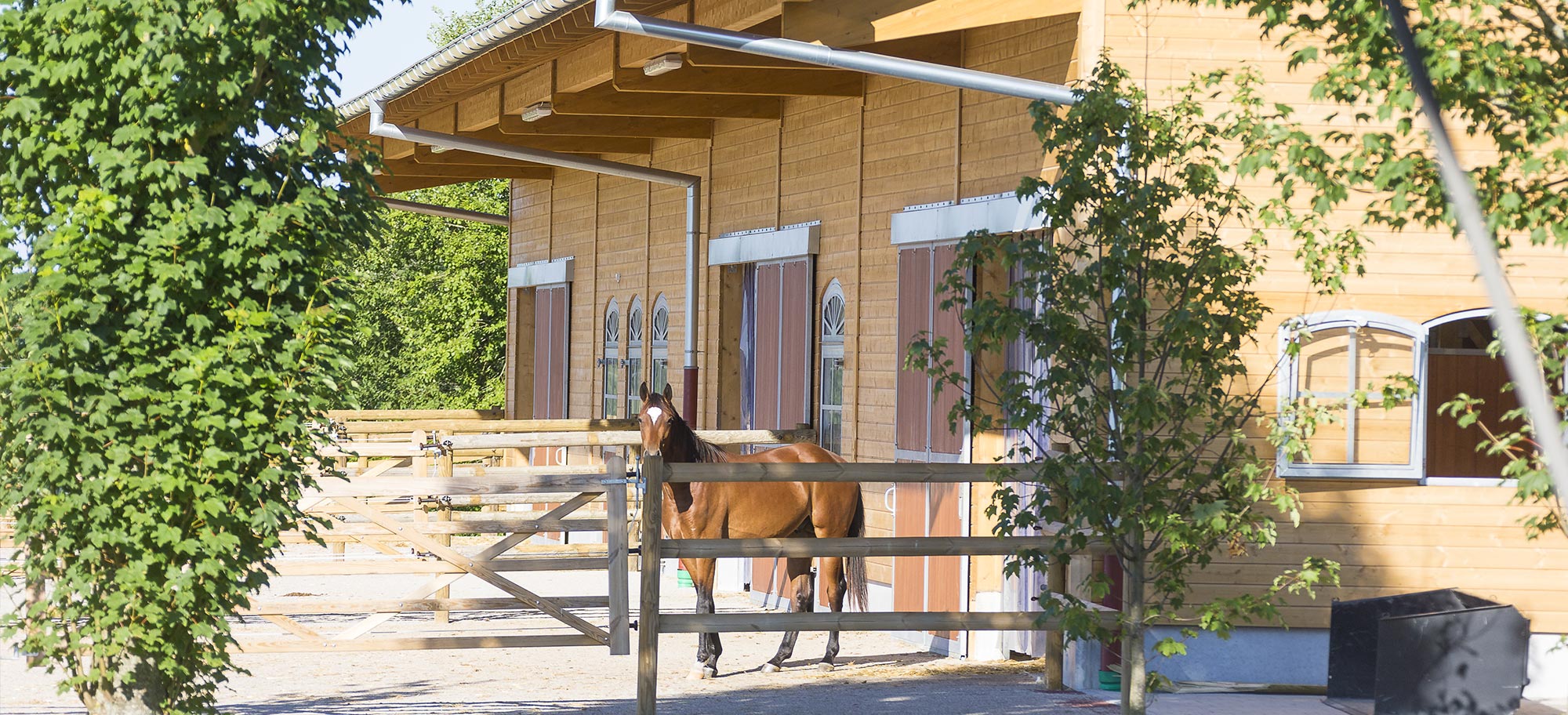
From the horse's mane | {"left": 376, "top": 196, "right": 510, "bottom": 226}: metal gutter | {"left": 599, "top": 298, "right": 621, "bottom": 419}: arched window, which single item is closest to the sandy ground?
the horse's mane

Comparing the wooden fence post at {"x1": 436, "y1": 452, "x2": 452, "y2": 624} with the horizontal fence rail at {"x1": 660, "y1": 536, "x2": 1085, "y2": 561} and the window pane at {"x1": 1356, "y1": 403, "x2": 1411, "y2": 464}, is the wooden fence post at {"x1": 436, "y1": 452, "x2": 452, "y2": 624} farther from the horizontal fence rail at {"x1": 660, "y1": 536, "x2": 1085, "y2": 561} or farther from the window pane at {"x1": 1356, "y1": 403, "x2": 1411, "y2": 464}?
the window pane at {"x1": 1356, "y1": 403, "x2": 1411, "y2": 464}

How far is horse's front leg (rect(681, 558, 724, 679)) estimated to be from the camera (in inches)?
383

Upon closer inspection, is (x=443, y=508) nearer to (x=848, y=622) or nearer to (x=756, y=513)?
(x=756, y=513)

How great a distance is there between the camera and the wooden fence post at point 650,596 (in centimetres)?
720

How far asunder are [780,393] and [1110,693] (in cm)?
526

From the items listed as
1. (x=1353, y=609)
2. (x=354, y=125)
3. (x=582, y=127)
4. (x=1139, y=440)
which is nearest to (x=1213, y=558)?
(x=1353, y=609)

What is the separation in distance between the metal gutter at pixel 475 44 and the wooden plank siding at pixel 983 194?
72 cm

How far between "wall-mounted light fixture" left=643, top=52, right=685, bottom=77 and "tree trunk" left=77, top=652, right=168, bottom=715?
6.06 metres

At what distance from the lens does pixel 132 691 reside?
555 centimetres

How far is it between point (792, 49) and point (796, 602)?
373 centimetres

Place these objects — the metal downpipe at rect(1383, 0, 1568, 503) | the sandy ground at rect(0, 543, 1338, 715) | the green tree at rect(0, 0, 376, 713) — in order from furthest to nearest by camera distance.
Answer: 1. the sandy ground at rect(0, 543, 1338, 715)
2. the green tree at rect(0, 0, 376, 713)
3. the metal downpipe at rect(1383, 0, 1568, 503)

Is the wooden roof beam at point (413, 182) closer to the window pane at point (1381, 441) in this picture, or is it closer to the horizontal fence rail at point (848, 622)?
the horizontal fence rail at point (848, 622)

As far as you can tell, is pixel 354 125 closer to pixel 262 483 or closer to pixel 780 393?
pixel 780 393

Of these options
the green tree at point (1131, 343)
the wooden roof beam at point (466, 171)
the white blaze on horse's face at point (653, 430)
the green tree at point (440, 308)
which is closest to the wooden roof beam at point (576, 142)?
the wooden roof beam at point (466, 171)
